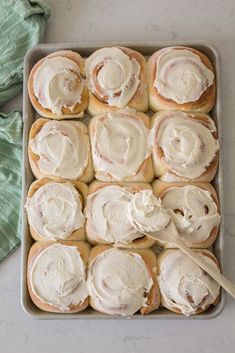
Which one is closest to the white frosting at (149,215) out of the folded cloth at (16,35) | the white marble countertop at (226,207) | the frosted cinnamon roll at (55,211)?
the frosted cinnamon roll at (55,211)

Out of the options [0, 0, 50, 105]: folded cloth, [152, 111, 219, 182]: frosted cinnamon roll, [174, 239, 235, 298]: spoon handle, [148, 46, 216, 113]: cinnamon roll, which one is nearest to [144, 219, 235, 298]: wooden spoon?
[174, 239, 235, 298]: spoon handle

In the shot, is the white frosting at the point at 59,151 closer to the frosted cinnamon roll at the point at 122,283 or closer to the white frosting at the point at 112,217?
the white frosting at the point at 112,217

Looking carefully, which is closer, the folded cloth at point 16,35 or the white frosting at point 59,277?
the white frosting at point 59,277

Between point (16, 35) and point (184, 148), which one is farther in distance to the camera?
point (16, 35)

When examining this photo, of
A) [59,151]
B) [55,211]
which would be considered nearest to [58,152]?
[59,151]

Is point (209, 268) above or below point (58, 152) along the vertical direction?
below

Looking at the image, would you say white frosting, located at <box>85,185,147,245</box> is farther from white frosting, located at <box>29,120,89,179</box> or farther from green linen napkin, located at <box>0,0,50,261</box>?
green linen napkin, located at <box>0,0,50,261</box>

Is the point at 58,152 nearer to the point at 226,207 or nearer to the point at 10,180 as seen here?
the point at 10,180
